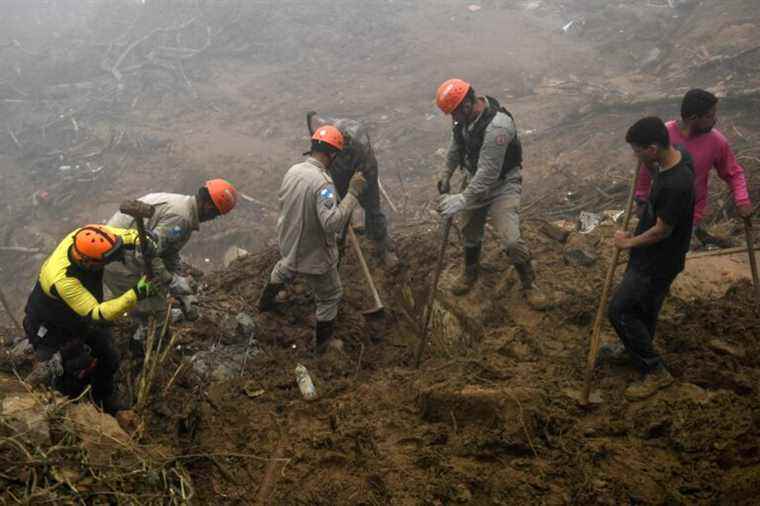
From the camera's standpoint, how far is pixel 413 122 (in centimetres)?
1195

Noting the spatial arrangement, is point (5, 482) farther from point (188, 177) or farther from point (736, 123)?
point (736, 123)

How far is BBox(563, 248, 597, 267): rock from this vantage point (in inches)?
194

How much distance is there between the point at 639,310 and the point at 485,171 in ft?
5.03

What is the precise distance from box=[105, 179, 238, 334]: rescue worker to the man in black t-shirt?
294cm

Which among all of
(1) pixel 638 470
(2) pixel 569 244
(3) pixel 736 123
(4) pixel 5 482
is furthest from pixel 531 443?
(3) pixel 736 123

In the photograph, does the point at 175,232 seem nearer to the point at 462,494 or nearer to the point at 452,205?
the point at 452,205

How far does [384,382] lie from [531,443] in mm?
1265

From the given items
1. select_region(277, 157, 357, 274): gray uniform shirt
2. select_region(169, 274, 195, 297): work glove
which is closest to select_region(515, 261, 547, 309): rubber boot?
select_region(277, 157, 357, 274): gray uniform shirt

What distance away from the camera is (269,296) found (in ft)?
15.9

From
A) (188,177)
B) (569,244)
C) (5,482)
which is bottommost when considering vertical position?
(188,177)

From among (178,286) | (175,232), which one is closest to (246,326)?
(178,286)

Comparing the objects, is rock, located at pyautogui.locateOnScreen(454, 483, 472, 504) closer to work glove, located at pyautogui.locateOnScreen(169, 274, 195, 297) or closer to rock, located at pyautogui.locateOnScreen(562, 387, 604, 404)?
rock, located at pyautogui.locateOnScreen(562, 387, 604, 404)

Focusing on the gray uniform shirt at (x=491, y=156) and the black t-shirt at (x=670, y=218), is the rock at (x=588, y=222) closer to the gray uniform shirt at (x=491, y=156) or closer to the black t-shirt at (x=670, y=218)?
the gray uniform shirt at (x=491, y=156)

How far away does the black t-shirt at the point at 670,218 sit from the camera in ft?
9.66
